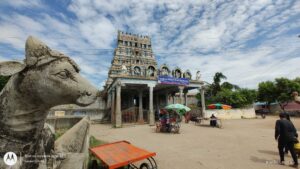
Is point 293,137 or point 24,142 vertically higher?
point 24,142

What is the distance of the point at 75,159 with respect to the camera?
1.55 metres

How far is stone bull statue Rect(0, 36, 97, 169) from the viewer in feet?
3.66

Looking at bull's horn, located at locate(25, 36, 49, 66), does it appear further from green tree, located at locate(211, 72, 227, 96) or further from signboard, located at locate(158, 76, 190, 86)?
green tree, located at locate(211, 72, 227, 96)

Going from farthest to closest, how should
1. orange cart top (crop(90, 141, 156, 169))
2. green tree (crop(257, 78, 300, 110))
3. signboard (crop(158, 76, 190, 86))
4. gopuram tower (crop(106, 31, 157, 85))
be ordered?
green tree (crop(257, 78, 300, 110)), gopuram tower (crop(106, 31, 157, 85)), signboard (crop(158, 76, 190, 86)), orange cart top (crop(90, 141, 156, 169))

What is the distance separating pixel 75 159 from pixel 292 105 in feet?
177

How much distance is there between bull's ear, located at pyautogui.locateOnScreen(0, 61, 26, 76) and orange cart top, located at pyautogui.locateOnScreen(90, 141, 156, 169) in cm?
277

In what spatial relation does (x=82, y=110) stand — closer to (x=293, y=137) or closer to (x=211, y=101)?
(x=293, y=137)

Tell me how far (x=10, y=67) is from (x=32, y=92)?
0.63 ft

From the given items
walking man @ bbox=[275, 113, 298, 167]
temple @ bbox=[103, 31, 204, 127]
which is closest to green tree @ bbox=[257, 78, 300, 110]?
temple @ bbox=[103, 31, 204, 127]

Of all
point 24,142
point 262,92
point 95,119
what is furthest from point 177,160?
Result: point 262,92

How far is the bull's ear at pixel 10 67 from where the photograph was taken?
1059 mm

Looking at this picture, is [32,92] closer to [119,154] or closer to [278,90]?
[119,154]

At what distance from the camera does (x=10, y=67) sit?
1079mm

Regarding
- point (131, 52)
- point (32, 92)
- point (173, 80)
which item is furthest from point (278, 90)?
point (32, 92)
